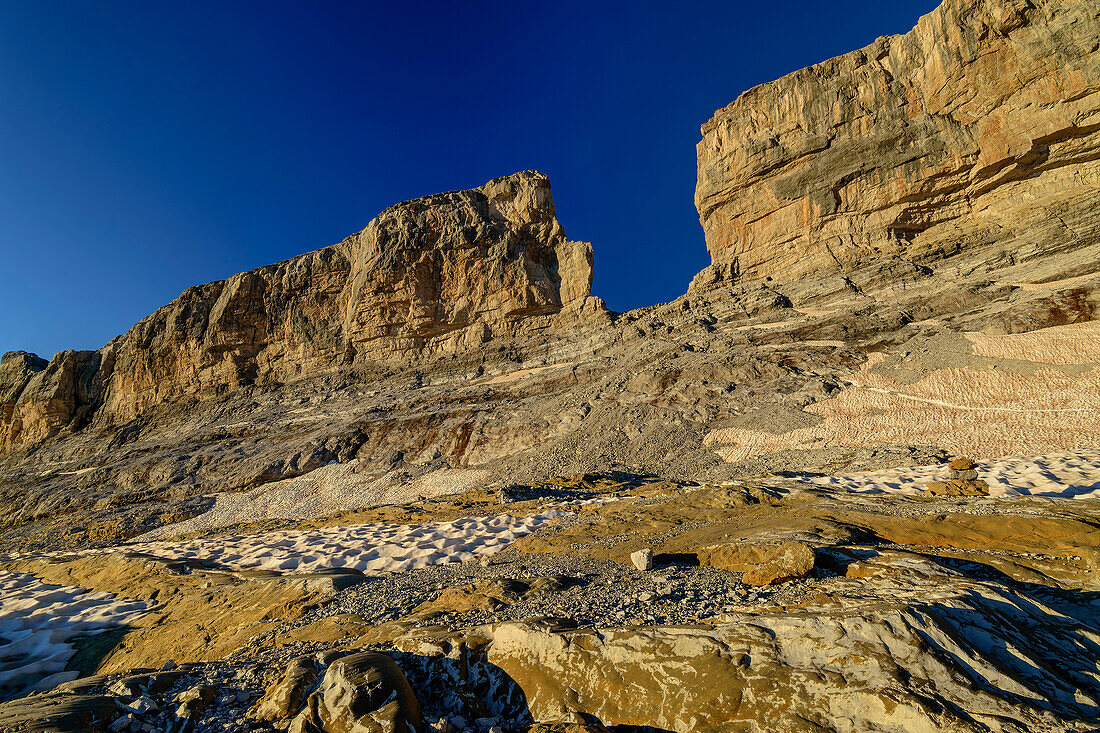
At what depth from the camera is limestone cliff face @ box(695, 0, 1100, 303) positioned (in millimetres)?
19297

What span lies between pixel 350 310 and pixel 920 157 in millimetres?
36879

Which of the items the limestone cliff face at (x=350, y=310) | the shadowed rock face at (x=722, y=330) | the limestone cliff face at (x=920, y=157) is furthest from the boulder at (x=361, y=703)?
the limestone cliff face at (x=350, y=310)

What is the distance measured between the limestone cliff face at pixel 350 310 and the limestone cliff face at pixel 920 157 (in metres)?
12.0

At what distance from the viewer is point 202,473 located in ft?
82.6

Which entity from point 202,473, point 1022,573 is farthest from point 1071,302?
point 202,473

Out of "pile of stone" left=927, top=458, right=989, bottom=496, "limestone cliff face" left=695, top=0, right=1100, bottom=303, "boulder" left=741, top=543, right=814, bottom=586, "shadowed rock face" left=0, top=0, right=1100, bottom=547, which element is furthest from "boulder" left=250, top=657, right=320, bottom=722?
"limestone cliff face" left=695, top=0, right=1100, bottom=303

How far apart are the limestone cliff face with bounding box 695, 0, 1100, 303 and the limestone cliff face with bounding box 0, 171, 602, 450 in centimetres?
1199

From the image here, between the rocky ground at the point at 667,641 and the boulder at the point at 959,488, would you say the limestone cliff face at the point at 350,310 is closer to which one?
the boulder at the point at 959,488

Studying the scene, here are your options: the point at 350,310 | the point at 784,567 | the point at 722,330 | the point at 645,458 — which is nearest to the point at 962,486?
the point at 784,567

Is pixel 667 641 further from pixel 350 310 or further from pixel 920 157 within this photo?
pixel 350 310

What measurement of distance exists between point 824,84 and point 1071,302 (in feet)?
57.6

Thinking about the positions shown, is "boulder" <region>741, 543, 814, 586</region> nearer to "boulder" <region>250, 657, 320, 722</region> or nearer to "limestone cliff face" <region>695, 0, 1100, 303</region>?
"boulder" <region>250, 657, 320, 722</region>

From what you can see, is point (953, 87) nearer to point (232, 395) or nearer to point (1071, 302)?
point (1071, 302)

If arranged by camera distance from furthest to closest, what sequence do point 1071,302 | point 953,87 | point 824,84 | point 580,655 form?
point 824,84 < point 953,87 < point 1071,302 < point 580,655
